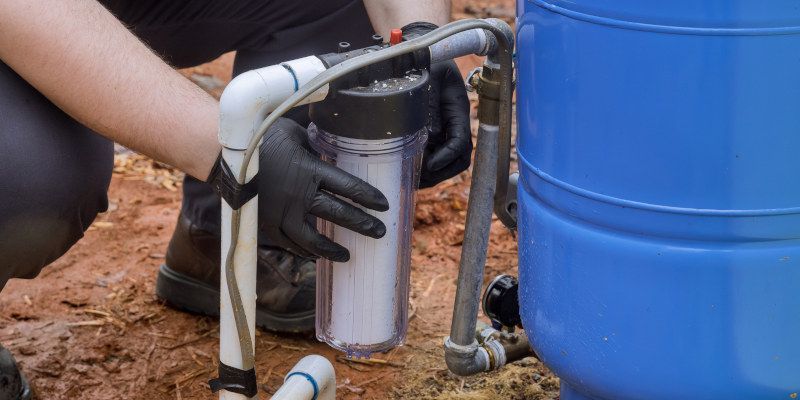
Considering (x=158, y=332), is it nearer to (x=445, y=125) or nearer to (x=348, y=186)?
(x=445, y=125)

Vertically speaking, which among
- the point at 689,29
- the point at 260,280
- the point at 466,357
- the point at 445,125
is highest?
the point at 689,29

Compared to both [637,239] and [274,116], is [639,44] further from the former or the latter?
[274,116]

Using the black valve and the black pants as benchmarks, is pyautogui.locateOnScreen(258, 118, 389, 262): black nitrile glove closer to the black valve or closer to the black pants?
the black valve

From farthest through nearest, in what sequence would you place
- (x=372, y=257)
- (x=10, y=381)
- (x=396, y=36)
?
1. (x=10, y=381)
2. (x=372, y=257)
3. (x=396, y=36)

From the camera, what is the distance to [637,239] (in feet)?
3.94

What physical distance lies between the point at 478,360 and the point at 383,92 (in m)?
0.52

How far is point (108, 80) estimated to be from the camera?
143 cm

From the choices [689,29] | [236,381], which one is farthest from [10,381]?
[689,29]

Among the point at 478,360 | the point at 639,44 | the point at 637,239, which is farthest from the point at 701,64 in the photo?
the point at 478,360

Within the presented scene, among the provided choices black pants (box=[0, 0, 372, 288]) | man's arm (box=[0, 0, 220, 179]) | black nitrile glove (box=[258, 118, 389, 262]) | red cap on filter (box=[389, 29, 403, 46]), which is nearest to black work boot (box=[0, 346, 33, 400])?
black pants (box=[0, 0, 372, 288])

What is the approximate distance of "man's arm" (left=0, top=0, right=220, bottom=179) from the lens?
4.65 ft

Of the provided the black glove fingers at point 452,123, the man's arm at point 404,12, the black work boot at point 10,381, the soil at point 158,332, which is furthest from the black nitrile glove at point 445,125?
the black work boot at point 10,381

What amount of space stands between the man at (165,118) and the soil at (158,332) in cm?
15

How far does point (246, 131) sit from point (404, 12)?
2.19 ft
